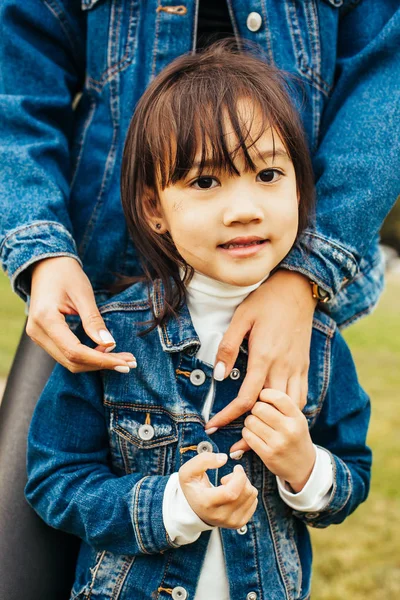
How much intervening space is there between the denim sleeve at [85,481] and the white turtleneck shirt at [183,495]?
33 millimetres

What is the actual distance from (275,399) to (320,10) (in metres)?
0.98

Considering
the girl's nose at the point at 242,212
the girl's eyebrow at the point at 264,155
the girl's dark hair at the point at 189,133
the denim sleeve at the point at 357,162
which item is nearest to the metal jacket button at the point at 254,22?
the girl's dark hair at the point at 189,133

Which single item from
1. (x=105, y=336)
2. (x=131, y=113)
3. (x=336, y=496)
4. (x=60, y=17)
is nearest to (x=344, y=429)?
(x=336, y=496)

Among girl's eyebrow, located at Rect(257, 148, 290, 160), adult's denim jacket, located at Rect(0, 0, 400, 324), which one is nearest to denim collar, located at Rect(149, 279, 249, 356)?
adult's denim jacket, located at Rect(0, 0, 400, 324)

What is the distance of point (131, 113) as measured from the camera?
183cm

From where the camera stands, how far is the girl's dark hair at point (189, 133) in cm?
146

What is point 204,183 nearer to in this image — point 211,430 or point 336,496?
point 211,430

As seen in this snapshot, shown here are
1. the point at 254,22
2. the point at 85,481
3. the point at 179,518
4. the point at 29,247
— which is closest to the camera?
the point at 179,518

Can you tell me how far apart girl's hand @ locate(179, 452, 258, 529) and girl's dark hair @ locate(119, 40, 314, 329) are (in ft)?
1.18

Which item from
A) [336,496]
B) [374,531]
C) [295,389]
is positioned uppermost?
[295,389]

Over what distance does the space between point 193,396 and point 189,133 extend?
0.54m

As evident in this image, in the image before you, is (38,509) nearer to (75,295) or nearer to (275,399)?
(75,295)

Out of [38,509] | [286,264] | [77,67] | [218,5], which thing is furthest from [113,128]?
[38,509]

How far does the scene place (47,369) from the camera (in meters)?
1.89
